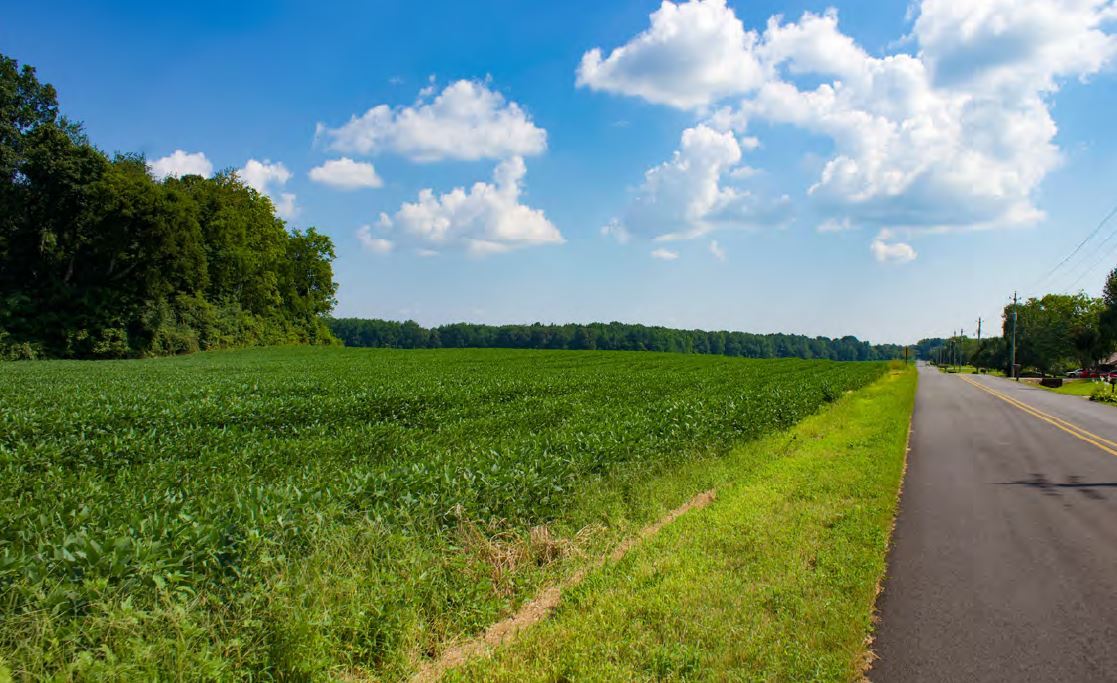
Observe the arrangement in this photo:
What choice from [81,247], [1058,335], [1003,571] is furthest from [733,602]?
[1058,335]

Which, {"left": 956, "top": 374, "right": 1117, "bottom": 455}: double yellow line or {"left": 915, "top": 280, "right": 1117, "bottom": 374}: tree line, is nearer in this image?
{"left": 956, "top": 374, "right": 1117, "bottom": 455}: double yellow line

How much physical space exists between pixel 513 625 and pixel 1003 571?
223 inches

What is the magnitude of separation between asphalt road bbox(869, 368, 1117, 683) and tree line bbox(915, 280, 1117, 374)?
7157 centimetres

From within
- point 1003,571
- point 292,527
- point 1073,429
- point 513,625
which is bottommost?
point 513,625

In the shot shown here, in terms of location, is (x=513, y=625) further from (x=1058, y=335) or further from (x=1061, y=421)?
(x=1058, y=335)

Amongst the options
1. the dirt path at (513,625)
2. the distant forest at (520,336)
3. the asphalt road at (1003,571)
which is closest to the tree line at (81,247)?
the dirt path at (513,625)

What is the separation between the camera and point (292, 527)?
18.2 feet

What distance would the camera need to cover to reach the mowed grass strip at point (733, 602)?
4.65 meters

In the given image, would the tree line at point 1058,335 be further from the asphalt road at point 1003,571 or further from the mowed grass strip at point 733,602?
the mowed grass strip at point 733,602

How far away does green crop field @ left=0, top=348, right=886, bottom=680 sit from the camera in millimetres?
4168

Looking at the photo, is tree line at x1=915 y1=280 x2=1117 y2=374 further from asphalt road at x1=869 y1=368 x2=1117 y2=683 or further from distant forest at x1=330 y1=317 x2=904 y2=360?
asphalt road at x1=869 y1=368 x2=1117 y2=683

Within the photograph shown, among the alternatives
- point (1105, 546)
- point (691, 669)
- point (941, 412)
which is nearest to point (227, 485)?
point (691, 669)

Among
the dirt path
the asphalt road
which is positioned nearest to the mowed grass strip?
the dirt path

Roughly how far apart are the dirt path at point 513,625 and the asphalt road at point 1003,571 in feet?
9.34
